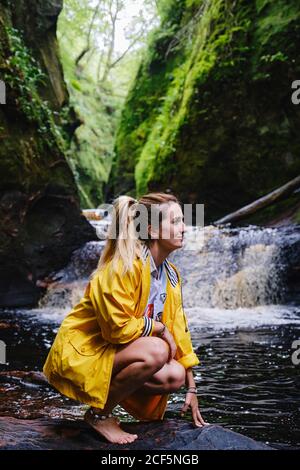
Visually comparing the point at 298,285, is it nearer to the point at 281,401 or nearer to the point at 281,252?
the point at 281,252

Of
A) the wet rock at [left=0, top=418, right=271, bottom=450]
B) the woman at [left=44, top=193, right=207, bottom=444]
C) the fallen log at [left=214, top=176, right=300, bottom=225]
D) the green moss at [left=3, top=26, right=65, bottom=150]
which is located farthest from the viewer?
the fallen log at [left=214, top=176, right=300, bottom=225]

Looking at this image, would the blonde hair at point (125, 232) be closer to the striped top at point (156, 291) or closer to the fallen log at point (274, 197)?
the striped top at point (156, 291)

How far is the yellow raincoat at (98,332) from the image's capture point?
227 centimetres

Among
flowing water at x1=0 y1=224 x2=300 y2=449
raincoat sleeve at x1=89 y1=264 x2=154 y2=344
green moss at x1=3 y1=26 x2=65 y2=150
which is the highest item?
green moss at x1=3 y1=26 x2=65 y2=150

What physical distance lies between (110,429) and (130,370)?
1.05ft

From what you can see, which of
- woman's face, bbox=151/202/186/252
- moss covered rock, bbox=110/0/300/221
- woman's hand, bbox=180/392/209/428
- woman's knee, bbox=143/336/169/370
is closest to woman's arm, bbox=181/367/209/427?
woman's hand, bbox=180/392/209/428

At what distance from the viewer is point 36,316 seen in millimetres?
8148

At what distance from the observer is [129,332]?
90.1 inches

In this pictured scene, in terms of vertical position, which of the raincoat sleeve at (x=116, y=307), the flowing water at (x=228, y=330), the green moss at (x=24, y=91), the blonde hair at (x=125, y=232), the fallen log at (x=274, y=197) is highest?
the green moss at (x=24, y=91)

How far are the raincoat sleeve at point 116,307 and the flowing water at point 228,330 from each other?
3.20 feet

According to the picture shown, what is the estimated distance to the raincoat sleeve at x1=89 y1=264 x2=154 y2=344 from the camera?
2264 millimetres

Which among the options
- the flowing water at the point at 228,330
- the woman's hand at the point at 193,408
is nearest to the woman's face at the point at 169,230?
the woman's hand at the point at 193,408

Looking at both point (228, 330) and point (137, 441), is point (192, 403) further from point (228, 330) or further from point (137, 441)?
point (228, 330)

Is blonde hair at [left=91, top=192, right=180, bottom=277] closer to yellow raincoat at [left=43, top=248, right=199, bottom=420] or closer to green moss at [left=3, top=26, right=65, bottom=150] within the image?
yellow raincoat at [left=43, top=248, right=199, bottom=420]
